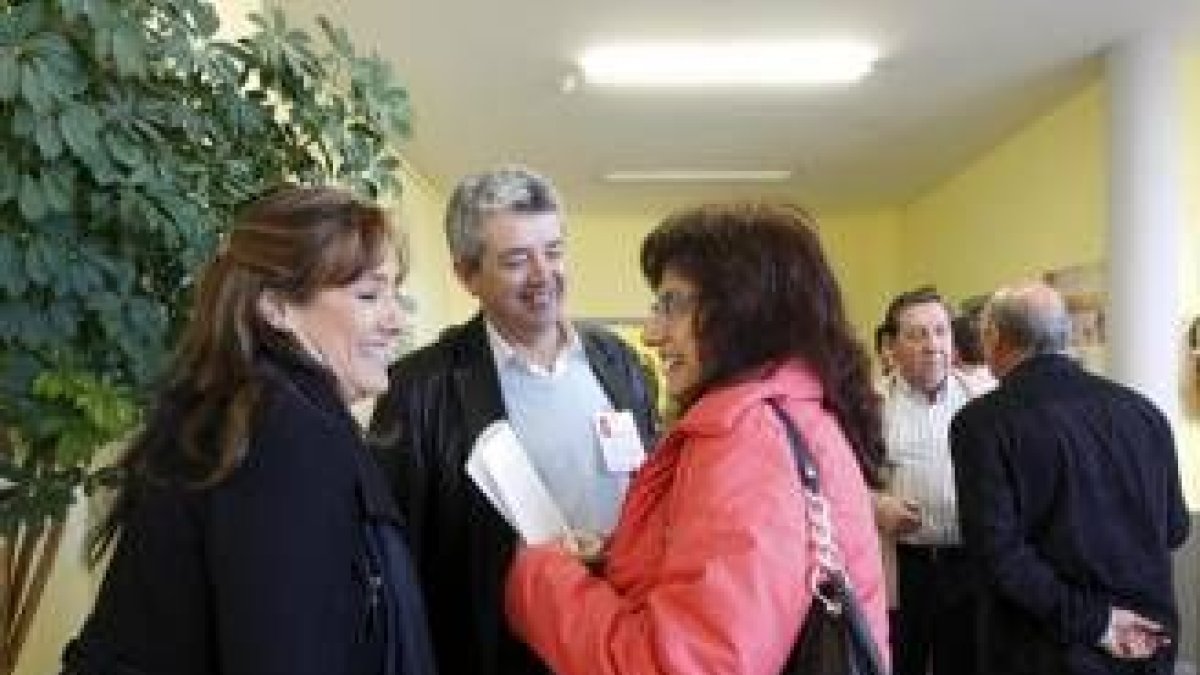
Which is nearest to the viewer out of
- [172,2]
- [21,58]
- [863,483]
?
[863,483]

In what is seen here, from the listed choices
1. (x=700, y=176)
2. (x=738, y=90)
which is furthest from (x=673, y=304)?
(x=700, y=176)

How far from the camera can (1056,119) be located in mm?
6434

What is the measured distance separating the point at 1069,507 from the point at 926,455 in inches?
33.8

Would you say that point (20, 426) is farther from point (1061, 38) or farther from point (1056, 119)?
point (1056, 119)

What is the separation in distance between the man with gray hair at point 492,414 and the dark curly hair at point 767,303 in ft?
1.75

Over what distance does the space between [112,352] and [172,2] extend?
51 cm

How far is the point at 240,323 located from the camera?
124 cm

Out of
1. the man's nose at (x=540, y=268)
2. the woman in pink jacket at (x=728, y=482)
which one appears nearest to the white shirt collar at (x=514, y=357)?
the man's nose at (x=540, y=268)

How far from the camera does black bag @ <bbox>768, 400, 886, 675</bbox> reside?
49.6 inches

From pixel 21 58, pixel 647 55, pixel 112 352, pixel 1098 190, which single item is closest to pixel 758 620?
pixel 112 352

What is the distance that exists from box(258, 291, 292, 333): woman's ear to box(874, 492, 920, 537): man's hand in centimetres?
247

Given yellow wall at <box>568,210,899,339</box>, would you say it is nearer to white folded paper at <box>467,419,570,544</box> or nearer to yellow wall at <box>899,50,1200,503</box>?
yellow wall at <box>899,50,1200,503</box>

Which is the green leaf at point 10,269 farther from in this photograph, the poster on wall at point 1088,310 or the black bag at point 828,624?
the poster on wall at point 1088,310

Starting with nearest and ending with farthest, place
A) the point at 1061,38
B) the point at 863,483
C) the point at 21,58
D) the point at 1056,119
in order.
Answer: the point at 863,483
the point at 21,58
the point at 1061,38
the point at 1056,119
